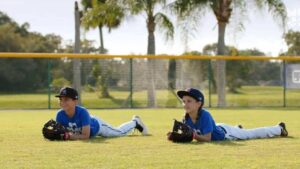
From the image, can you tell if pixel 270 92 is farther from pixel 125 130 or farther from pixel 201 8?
pixel 125 130

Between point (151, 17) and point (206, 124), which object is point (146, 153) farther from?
point (151, 17)

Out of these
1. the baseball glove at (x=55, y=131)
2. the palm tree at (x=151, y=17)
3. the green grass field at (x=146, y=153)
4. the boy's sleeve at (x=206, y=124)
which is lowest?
the green grass field at (x=146, y=153)

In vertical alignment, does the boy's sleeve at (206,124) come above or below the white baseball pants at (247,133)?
above

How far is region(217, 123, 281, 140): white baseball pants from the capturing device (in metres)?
8.91

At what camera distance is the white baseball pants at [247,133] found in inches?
351

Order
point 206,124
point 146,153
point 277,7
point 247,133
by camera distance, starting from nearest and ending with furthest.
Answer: point 146,153, point 206,124, point 247,133, point 277,7

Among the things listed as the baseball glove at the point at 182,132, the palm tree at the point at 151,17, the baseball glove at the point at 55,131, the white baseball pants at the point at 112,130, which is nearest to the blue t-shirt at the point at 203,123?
the baseball glove at the point at 182,132

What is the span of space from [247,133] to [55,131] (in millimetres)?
2648

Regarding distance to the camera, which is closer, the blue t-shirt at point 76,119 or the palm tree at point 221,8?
the blue t-shirt at point 76,119

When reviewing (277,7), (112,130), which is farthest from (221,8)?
(112,130)

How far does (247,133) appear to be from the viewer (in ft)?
29.8

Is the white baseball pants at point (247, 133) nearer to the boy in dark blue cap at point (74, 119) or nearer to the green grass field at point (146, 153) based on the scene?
the green grass field at point (146, 153)

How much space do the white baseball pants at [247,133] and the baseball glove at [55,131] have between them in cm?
213

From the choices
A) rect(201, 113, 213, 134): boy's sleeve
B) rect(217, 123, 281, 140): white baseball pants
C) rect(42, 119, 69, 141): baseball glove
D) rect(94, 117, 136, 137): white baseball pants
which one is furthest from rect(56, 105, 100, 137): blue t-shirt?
rect(217, 123, 281, 140): white baseball pants
